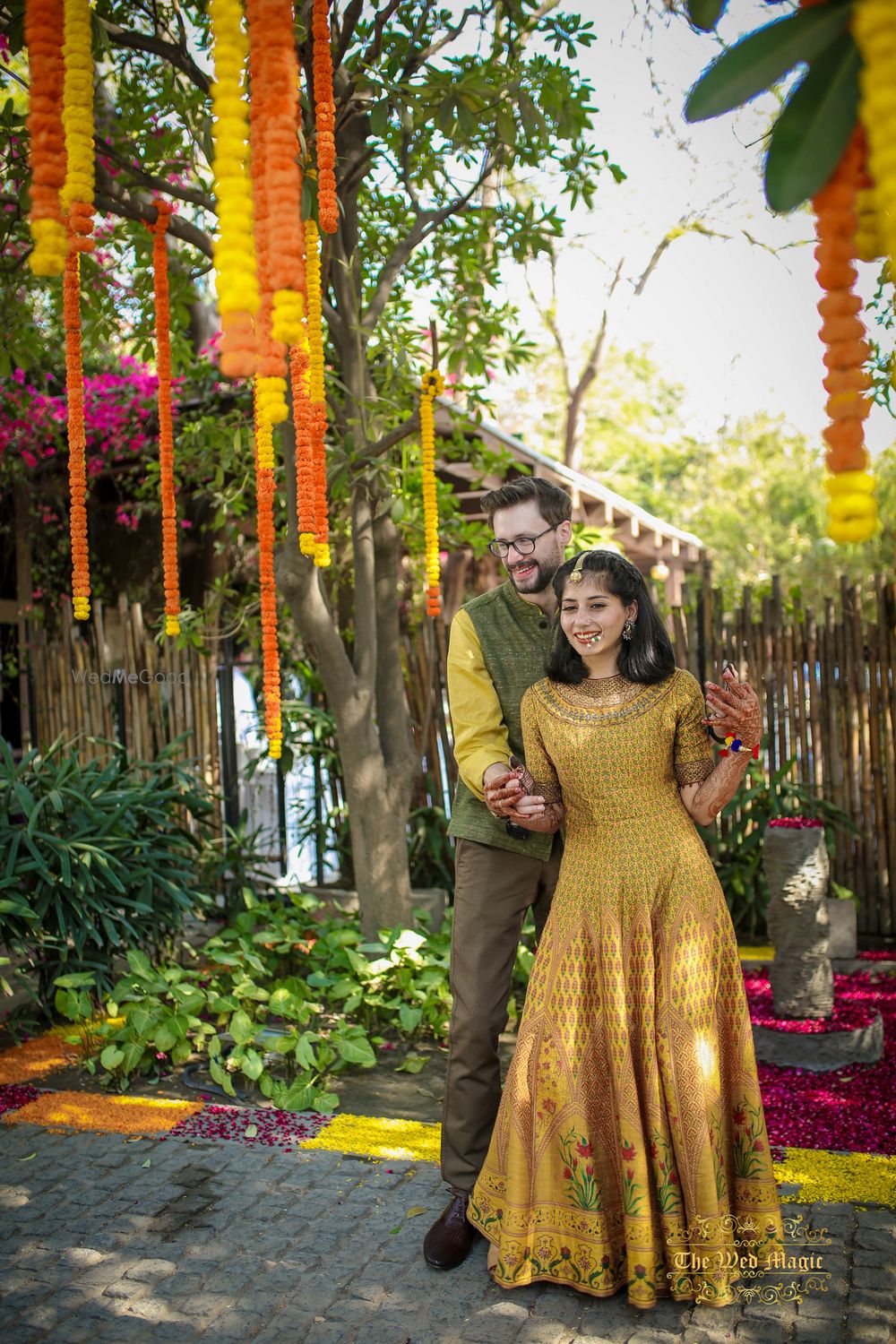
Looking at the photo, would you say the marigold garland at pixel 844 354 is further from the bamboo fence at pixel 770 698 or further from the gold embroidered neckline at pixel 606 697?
the bamboo fence at pixel 770 698

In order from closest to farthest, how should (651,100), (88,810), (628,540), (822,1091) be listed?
(822,1091) < (88,810) < (651,100) < (628,540)

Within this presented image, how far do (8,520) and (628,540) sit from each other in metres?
5.30

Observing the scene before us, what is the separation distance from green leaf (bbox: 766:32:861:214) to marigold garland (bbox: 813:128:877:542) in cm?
5

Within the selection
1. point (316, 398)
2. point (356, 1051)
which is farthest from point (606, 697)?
point (356, 1051)

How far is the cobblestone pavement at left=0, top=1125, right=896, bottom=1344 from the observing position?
2.34 m

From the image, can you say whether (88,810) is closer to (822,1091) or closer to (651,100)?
(822,1091)

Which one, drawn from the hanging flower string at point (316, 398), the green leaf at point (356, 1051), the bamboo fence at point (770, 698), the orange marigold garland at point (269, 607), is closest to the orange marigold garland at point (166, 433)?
the orange marigold garland at point (269, 607)

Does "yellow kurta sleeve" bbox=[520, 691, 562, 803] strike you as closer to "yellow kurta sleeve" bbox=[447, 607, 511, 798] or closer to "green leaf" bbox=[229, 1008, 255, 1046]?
"yellow kurta sleeve" bbox=[447, 607, 511, 798]

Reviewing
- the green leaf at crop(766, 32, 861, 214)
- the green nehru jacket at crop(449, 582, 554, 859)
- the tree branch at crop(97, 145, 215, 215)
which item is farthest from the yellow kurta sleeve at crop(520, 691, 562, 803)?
the tree branch at crop(97, 145, 215, 215)

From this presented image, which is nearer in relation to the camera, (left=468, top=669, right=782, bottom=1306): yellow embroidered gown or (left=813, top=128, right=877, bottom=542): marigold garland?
(left=813, top=128, right=877, bottom=542): marigold garland

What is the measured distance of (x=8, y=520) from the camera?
802cm

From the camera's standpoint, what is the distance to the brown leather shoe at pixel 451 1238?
2.61 meters

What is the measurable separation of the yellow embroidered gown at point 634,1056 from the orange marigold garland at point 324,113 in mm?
1182

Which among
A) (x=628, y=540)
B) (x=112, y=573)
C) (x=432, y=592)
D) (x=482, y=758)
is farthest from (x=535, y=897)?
(x=628, y=540)
